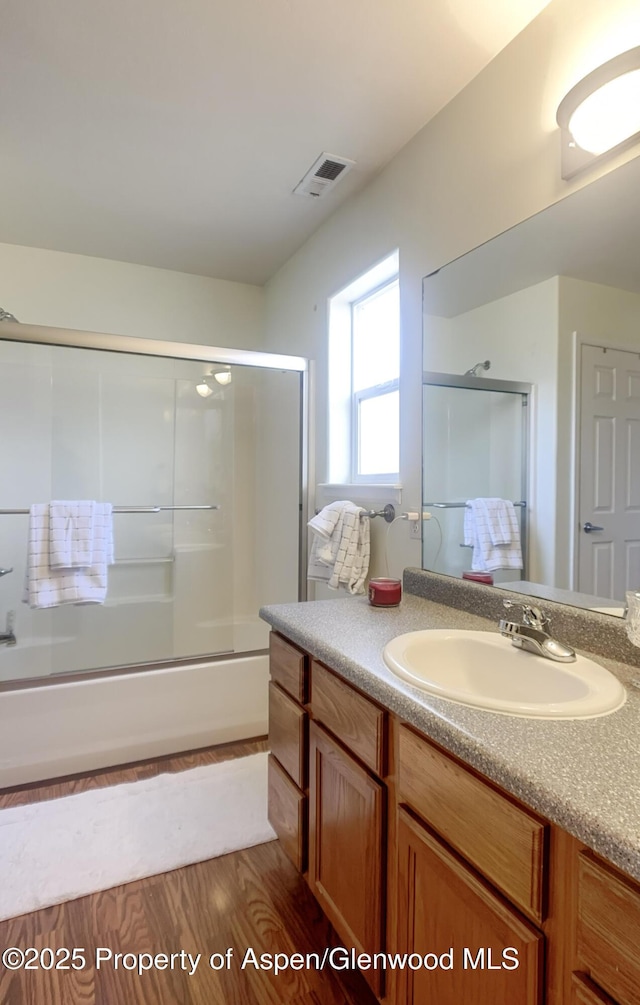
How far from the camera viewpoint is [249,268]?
296 cm

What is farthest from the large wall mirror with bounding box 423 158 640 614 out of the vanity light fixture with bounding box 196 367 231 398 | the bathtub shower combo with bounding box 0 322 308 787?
the vanity light fixture with bounding box 196 367 231 398

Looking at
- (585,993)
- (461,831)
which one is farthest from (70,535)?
(585,993)

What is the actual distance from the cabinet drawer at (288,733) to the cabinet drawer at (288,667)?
3cm

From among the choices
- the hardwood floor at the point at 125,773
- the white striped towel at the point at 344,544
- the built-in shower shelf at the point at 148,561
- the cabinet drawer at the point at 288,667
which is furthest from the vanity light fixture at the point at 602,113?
the built-in shower shelf at the point at 148,561

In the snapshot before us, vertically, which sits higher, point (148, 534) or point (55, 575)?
point (148, 534)

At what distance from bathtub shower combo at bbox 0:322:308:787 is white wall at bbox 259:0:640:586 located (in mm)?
757

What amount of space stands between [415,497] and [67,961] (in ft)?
5.36

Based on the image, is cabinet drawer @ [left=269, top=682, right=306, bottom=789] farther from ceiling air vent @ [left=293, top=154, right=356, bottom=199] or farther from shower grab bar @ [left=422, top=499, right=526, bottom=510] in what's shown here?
ceiling air vent @ [left=293, top=154, right=356, bottom=199]

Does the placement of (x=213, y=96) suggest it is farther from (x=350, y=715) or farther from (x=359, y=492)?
(x=350, y=715)

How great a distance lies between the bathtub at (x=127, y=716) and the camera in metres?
2.00

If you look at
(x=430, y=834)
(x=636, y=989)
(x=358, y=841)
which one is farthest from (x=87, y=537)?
(x=636, y=989)

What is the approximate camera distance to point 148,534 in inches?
118

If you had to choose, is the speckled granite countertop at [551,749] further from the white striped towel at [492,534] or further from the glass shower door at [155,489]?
the glass shower door at [155,489]

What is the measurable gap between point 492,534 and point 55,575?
1811 mm
